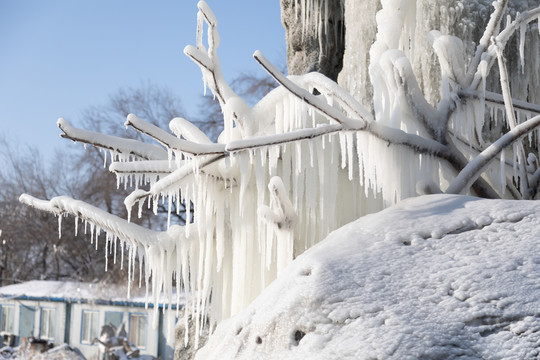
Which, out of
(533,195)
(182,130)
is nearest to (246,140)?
(182,130)

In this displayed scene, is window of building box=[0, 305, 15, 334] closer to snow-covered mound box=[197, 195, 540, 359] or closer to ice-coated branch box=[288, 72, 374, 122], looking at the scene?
Answer: ice-coated branch box=[288, 72, 374, 122]

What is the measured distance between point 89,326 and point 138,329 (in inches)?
76.1

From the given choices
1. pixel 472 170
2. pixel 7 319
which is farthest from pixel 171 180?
pixel 7 319

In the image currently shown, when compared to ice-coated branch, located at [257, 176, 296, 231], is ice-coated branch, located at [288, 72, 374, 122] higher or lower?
higher

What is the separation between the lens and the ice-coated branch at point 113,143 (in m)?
3.23

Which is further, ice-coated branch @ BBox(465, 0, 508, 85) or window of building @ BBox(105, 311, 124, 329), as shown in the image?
window of building @ BBox(105, 311, 124, 329)

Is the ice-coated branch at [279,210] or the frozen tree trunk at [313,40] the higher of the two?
the frozen tree trunk at [313,40]

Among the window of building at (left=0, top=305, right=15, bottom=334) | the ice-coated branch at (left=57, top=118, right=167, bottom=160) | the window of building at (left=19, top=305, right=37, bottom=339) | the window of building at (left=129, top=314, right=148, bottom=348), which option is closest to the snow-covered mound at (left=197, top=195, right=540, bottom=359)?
the ice-coated branch at (left=57, top=118, right=167, bottom=160)

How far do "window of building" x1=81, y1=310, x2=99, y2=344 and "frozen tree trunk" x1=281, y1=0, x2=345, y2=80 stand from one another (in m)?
11.2

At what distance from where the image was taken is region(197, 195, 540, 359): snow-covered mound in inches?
75.3

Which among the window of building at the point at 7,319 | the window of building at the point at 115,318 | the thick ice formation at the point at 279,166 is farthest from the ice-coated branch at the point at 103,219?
the window of building at the point at 7,319

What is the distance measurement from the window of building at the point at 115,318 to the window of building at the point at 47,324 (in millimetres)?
2140

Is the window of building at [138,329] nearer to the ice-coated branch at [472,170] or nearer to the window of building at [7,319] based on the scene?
the window of building at [7,319]

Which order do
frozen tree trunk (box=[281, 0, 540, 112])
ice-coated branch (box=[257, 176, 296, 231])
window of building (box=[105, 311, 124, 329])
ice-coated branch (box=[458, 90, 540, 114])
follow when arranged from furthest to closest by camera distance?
1. window of building (box=[105, 311, 124, 329])
2. frozen tree trunk (box=[281, 0, 540, 112])
3. ice-coated branch (box=[458, 90, 540, 114])
4. ice-coated branch (box=[257, 176, 296, 231])
